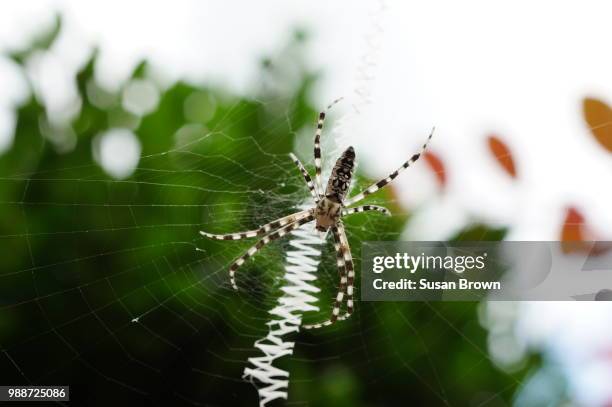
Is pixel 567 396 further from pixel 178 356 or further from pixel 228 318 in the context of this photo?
pixel 178 356

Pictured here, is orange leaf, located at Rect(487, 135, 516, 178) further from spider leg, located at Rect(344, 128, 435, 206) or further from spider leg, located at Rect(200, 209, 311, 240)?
spider leg, located at Rect(200, 209, 311, 240)

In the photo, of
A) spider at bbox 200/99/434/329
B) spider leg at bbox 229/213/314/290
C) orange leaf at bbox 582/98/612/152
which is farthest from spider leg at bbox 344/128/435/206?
orange leaf at bbox 582/98/612/152

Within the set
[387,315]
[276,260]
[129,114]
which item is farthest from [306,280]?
[129,114]

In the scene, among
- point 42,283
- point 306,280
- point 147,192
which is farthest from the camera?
point 306,280

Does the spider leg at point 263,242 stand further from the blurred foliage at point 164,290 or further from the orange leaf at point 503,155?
the orange leaf at point 503,155

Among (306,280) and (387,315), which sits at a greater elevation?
(306,280)

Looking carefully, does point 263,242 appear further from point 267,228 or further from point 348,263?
point 348,263
